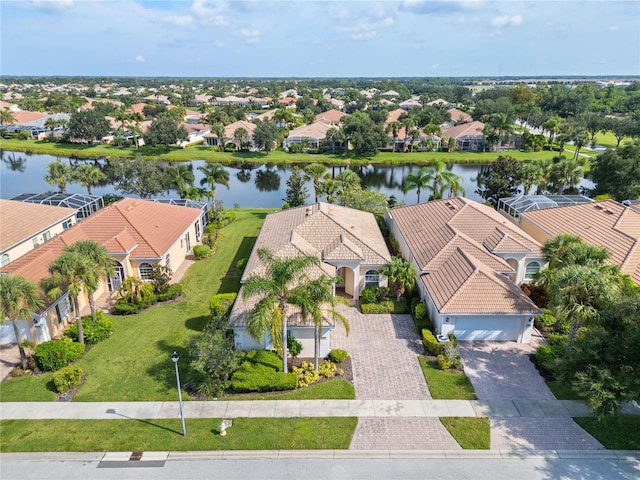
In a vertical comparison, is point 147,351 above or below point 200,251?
below

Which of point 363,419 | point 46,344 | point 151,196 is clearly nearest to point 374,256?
point 363,419

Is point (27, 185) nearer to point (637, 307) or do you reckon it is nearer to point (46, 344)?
point (46, 344)

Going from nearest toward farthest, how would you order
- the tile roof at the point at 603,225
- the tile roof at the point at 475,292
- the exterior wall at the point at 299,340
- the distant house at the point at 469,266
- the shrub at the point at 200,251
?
the exterior wall at the point at 299,340, the tile roof at the point at 475,292, the distant house at the point at 469,266, the tile roof at the point at 603,225, the shrub at the point at 200,251

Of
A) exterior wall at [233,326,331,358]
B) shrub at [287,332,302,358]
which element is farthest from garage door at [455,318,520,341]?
shrub at [287,332,302,358]

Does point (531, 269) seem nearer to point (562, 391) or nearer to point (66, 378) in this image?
point (562, 391)

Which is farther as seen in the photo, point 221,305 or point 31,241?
point 31,241

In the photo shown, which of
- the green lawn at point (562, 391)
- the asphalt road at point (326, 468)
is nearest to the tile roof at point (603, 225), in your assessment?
the green lawn at point (562, 391)

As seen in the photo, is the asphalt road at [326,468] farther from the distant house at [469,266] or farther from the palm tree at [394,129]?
the palm tree at [394,129]

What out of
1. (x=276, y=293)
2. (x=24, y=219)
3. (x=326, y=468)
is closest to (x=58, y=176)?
(x=24, y=219)
